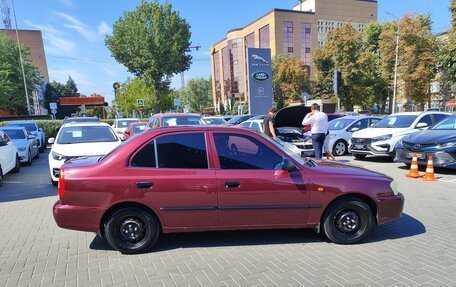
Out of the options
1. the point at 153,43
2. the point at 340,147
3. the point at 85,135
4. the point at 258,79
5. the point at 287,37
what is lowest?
the point at 340,147

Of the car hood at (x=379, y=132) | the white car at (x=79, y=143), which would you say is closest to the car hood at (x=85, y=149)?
the white car at (x=79, y=143)

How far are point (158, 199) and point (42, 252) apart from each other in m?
1.76

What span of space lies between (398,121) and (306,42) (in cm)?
6580

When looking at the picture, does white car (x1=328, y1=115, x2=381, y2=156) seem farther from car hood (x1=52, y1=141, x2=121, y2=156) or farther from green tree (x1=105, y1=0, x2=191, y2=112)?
green tree (x1=105, y1=0, x2=191, y2=112)

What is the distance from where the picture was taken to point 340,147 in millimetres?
13422

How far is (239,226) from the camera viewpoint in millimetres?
4363

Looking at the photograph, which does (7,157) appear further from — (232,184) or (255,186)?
(255,186)

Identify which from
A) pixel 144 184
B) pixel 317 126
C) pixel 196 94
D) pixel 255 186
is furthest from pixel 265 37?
pixel 144 184

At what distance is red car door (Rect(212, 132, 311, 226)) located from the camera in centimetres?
425

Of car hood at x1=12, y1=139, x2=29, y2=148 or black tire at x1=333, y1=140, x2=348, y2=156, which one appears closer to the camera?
car hood at x1=12, y1=139, x2=29, y2=148

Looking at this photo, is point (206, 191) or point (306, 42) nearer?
point (206, 191)

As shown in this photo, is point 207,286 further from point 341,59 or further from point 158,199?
point 341,59

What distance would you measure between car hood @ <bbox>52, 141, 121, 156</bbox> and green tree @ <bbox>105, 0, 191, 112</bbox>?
32571 mm

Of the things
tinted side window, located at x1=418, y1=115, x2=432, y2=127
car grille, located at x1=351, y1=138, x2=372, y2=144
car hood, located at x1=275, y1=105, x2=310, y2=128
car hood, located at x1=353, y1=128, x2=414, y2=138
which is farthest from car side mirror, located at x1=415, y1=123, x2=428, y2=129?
car hood, located at x1=275, y1=105, x2=310, y2=128
